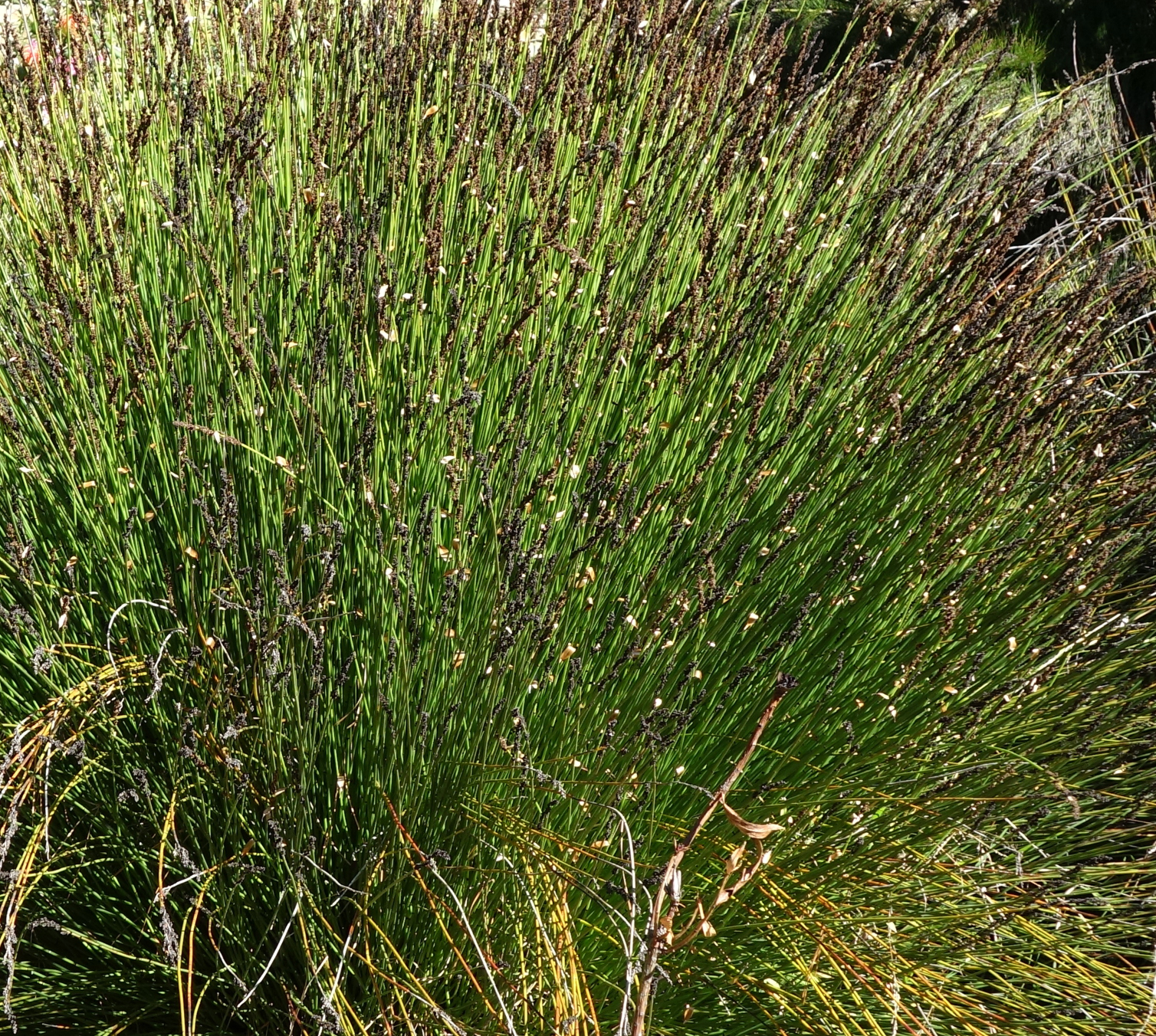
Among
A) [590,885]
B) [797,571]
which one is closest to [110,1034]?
[590,885]

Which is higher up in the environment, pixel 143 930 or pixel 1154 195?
pixel 1154 195

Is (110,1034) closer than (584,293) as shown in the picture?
Yes

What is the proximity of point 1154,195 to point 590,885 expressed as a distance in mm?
3292

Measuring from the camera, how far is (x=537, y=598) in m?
1.47

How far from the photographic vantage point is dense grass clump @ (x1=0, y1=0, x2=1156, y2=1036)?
158 centimetres

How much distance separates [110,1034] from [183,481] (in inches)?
34.4

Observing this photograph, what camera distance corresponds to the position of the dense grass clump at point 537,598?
158 centimetres

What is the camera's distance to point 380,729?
1.65 m

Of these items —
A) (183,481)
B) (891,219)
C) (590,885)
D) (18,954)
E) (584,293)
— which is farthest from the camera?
(891,219)

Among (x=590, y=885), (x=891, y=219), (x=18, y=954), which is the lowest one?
(x=18, y=954)

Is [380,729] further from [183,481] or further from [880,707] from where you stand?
[880,707]

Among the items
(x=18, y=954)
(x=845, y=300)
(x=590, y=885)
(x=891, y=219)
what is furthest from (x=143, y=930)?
(x=891, y=219)

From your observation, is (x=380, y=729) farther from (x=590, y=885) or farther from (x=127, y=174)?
(x=127, y=174)

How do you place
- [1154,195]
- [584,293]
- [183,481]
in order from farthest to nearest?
[1154,195] < [584,293] < [183,481]
